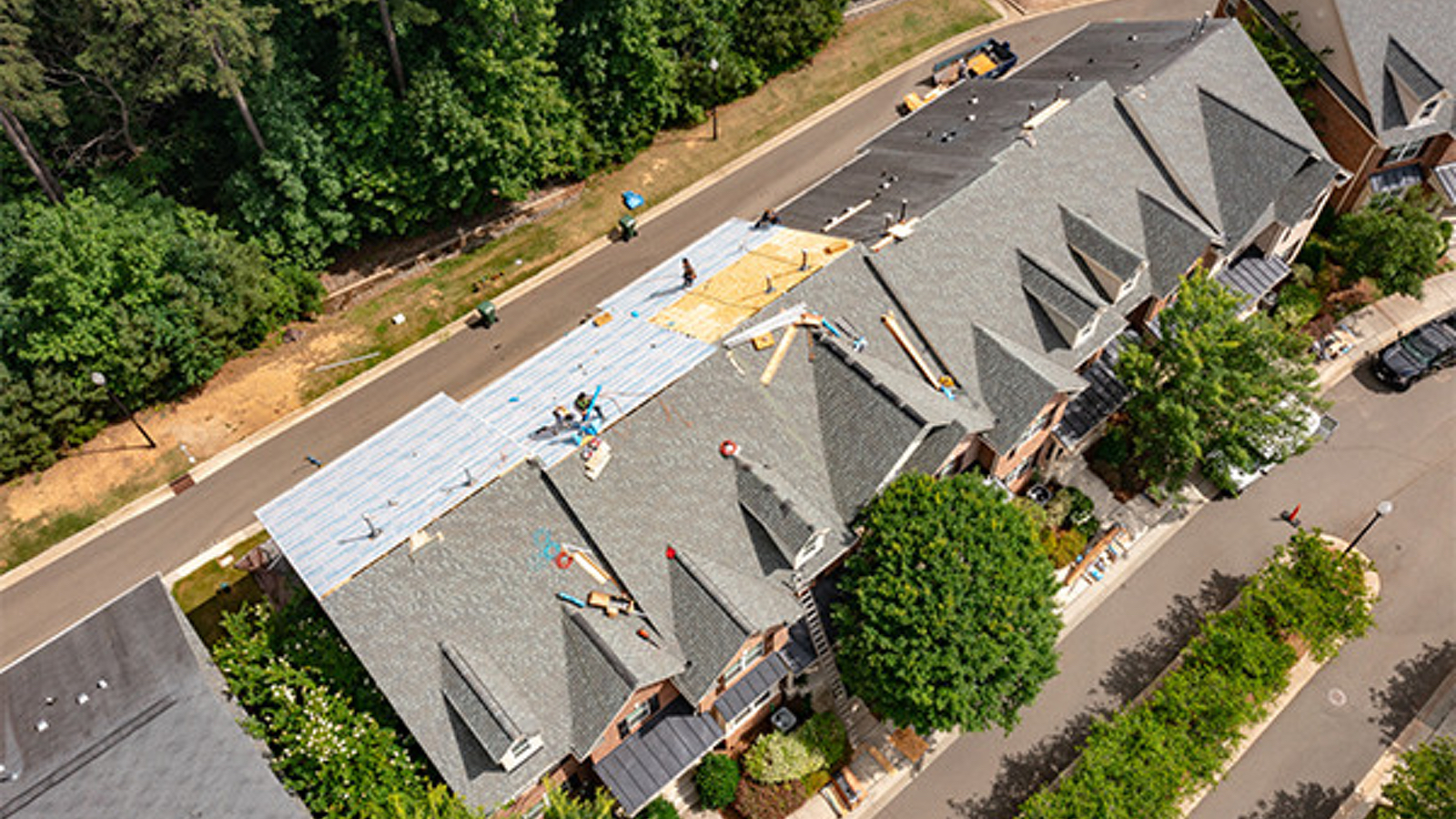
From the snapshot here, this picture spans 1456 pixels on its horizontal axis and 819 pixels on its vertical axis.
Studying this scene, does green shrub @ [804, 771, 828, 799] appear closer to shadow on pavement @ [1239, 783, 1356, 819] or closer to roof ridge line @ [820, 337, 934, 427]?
roof ridge line @ [820, 337, 934, 427]

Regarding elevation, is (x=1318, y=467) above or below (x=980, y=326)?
below

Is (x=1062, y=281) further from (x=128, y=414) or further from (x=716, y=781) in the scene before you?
(x=128, y=414)

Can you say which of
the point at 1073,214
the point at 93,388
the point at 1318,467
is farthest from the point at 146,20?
the point at 1318,467

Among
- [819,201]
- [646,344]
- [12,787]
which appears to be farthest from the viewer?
[819,201]

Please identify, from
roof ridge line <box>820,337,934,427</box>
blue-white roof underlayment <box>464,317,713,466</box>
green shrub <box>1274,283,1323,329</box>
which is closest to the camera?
blue-white roof underlayment <box>464,317,713,466</box>

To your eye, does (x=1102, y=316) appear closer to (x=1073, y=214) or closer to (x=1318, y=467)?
(x=1073, y=214)

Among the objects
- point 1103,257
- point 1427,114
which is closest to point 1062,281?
point 1103,257

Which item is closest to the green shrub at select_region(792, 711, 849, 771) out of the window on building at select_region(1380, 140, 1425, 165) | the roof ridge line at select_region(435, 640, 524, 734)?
the roof ridge line at select_region(435, 640, 524, 734)
